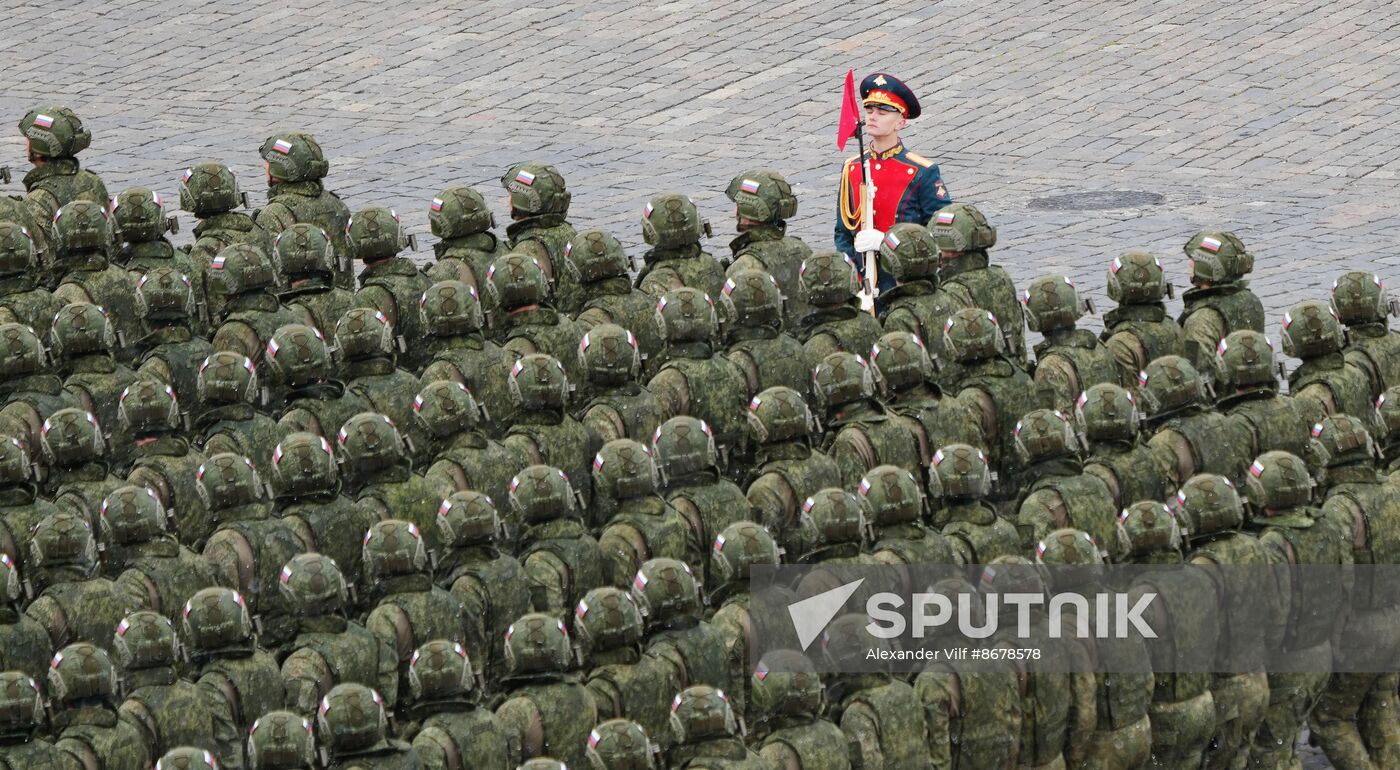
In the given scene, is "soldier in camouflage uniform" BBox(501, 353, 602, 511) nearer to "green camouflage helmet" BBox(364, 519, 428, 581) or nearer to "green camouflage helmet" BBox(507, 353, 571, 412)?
"green camouflage helmet" BBox(507, 353, 571, 412)

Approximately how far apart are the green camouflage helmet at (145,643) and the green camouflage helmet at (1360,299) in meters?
6.47

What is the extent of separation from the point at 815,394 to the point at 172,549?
3.46 m

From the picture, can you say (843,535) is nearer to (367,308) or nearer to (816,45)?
(367,308)

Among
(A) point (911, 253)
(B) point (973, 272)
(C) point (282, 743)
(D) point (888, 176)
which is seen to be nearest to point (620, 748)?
(C) point (282, 743)

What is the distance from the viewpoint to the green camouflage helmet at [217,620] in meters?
11.5

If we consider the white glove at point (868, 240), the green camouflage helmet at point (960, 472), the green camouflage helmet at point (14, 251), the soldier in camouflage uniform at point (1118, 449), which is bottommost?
the white glove at point (868, 240)

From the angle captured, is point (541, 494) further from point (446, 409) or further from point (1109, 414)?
point (1109, 414)

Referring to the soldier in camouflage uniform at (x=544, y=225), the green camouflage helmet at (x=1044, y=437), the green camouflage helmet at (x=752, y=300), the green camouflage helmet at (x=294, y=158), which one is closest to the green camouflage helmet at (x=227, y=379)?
the green camouflage helmet at (x=752, y=300)

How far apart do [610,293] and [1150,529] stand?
170 inches

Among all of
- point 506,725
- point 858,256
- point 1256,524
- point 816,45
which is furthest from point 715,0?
point 506,725

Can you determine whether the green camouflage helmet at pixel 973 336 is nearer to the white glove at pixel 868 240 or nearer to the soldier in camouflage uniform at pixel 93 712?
the white glove at pixel 868 240

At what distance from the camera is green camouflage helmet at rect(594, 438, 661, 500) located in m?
12.7

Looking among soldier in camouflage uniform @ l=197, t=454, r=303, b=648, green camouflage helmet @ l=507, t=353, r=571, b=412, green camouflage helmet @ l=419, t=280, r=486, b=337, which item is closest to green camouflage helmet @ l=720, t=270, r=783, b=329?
green camouflage helmet @ l=419, t=280, r=486, b=337

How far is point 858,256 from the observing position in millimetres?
17734
